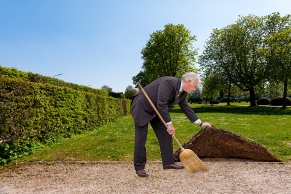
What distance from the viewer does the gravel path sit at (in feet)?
16.5

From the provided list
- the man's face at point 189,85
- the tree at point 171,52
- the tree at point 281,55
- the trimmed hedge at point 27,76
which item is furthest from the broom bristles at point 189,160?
the tree at point 171,52

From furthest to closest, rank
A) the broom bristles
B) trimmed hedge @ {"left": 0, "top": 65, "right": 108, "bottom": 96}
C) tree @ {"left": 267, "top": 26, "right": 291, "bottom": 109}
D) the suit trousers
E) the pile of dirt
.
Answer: tree @ {"left": 267, "top": 26, "right": 291, "bottom": 109}
trimmed hedge @ {"left": 0, "top": 65, "right": 108, "bottom": 96}
the pile of dirt
the broom bristles
the suit trousers

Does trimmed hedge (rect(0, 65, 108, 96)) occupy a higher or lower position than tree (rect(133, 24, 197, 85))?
lower

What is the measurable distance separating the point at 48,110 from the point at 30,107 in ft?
3.78

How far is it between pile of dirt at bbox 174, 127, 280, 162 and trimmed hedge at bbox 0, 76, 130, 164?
481 centimetres

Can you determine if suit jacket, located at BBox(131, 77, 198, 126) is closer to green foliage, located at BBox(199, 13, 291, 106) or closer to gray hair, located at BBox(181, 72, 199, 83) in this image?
gray hair, located at BBox(181, 72, 199, 83)

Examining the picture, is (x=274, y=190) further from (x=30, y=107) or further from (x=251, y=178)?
(x=30, y=107)

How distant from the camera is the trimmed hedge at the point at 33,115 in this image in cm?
804

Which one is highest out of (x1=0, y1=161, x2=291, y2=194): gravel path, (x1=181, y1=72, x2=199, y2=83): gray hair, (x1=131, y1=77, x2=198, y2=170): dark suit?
(x1=181, y1=72, x2=199, y2=83): gray hair

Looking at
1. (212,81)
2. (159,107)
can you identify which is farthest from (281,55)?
(159,107)

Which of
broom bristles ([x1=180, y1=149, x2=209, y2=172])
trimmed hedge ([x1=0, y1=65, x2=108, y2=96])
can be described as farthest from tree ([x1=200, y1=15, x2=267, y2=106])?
broom bristles ([x1=180, y1=149, x2=209, y2=172])

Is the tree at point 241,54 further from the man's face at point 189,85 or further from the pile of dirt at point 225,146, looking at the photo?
the man's face at point 189,85

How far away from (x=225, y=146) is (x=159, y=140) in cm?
249

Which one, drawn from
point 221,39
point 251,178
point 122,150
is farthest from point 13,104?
point 221,39
